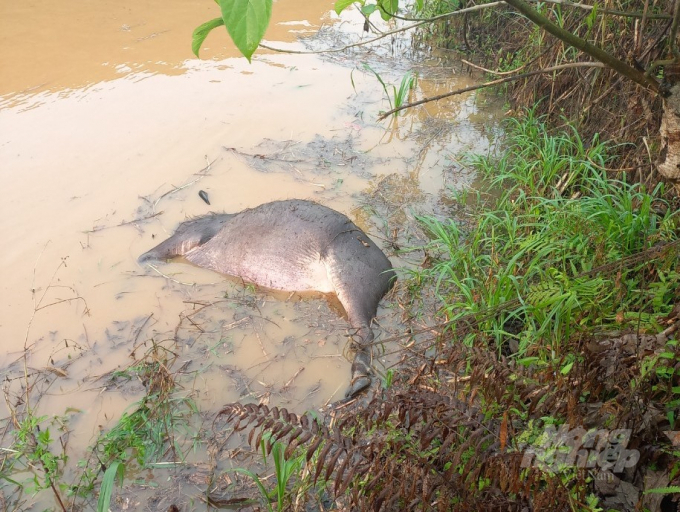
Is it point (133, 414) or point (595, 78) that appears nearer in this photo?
point (133, 414)

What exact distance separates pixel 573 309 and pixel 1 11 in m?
9.21

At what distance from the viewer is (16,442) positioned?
239 centimetres

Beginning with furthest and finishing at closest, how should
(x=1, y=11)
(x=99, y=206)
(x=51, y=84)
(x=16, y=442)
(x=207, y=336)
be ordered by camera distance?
(x=1, y=11) < (x=51, y=84) < (x=99, y=206) < (x=207, y=336) < (x=16, y=442)

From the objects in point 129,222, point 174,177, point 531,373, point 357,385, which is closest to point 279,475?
point 357,385

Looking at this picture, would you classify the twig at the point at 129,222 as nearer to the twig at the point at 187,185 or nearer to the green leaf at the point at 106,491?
the twig at the point at 187,185

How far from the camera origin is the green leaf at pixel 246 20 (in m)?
0.86

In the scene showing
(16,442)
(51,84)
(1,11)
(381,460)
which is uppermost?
(1,11)

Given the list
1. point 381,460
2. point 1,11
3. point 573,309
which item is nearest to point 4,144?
point 1,11

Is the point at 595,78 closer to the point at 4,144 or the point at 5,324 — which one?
the point at 5,324

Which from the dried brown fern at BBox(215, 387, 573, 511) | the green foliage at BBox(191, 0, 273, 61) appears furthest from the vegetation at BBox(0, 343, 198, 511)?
the green foliage at BBox(191, 0, 273, 61)

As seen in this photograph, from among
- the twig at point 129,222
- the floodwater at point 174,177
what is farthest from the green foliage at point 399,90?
the twig at point 129,222

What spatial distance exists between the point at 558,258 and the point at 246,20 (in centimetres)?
243

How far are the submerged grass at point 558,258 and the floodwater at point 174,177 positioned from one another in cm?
50

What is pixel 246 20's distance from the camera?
2.83 feet
